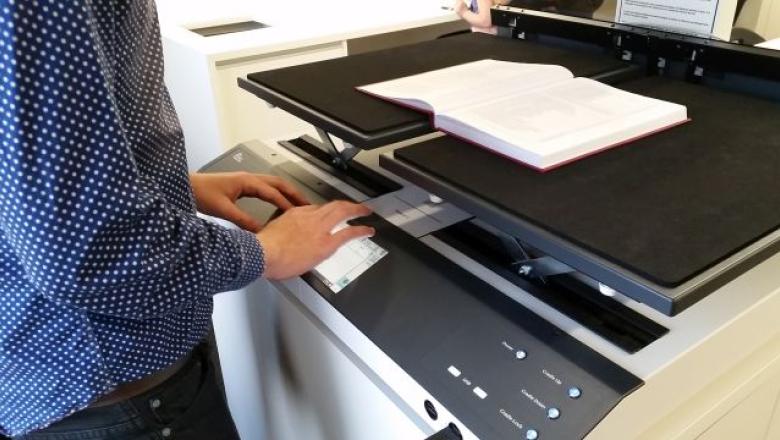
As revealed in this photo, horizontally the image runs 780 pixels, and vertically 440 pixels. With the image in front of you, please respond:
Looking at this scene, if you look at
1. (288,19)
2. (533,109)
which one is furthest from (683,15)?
(288,19)

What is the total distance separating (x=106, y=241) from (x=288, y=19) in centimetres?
173

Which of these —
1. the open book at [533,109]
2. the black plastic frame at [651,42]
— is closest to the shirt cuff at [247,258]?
the open book at [533,109]

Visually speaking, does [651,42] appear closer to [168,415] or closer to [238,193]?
[238,193]

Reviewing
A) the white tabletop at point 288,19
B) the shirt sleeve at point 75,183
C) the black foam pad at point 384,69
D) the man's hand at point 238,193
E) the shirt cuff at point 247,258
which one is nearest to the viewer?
the shirt sleeve at point 75,183

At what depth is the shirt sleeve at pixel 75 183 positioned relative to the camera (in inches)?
18.7

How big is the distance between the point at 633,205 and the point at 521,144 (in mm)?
139

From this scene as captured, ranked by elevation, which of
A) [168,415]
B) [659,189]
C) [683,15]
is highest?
[683,15]

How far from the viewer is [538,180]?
668 mm

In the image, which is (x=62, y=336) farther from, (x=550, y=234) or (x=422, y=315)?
(x=550, y=234)

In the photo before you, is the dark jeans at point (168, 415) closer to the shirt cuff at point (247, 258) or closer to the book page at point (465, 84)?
the shirt cuff at point (247, 258)

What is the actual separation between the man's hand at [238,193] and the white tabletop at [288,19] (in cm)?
84

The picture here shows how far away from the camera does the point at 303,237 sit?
0.80 m

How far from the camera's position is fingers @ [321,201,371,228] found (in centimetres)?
83

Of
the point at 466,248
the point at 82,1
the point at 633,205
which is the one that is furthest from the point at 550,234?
the point at 82,1
